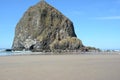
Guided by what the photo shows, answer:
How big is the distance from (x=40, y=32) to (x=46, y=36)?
3.93 metres

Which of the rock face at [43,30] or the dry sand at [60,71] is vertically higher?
the rock face at [43,30]

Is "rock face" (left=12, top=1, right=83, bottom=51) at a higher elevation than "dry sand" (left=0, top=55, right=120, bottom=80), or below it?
higher

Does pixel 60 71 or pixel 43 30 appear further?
pixel 43 30

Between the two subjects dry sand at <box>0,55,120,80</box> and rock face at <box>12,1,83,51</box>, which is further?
rock face at <box>12,1,83,51</box>

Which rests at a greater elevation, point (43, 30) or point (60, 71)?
point (43, 30)

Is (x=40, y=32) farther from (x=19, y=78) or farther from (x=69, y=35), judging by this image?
(x=19, y=78)

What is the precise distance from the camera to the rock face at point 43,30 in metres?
103

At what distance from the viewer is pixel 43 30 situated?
112 m

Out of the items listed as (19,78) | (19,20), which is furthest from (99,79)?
(19,20)

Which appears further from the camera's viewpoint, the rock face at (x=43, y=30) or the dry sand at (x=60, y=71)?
the rock face at (x=43, y=30)

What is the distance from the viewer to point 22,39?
4478 inches

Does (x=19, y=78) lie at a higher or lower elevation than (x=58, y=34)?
lower

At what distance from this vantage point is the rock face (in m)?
103

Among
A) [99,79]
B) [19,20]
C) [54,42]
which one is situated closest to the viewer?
[99,79]
